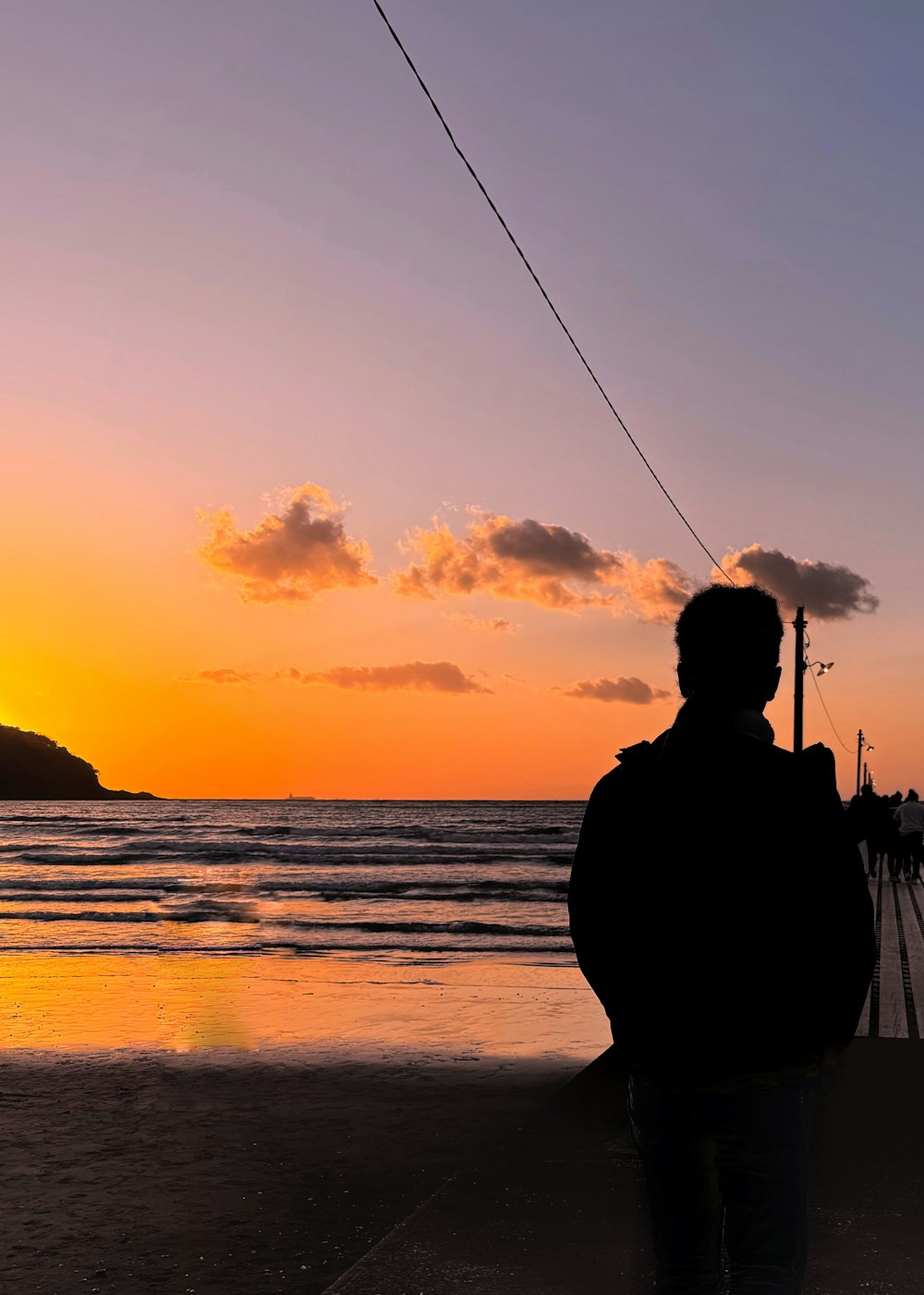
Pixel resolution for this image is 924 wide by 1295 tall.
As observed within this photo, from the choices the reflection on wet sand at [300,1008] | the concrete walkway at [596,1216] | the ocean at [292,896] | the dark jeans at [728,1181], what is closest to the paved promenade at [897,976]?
the reflection on wet sand at [300,1008]

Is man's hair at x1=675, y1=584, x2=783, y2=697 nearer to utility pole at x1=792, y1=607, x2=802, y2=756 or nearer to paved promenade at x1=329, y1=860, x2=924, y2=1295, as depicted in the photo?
paved promenade at x1=329, y1=860, x2=924, y2=1295

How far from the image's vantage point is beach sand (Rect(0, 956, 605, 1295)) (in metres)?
5.09

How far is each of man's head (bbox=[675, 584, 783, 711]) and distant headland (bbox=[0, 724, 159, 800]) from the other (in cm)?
18795

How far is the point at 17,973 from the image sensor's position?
1473 centimetres

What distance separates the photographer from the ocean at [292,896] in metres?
18.5

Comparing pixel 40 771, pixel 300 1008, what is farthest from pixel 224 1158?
pixel 40 771

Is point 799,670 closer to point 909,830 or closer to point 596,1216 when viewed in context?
point 909,830

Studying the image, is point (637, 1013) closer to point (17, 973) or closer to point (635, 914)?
point (635, 914)

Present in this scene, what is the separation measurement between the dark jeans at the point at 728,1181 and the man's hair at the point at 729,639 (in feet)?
2.35

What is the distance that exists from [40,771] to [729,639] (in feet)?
644

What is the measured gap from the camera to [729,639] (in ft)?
7.52

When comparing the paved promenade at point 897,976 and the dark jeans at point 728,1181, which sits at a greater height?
the dark jeans at point 728,1181

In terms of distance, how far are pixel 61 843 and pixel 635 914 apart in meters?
50.6

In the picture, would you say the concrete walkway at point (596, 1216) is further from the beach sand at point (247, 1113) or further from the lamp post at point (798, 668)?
the lamp post at point (798, 668)
